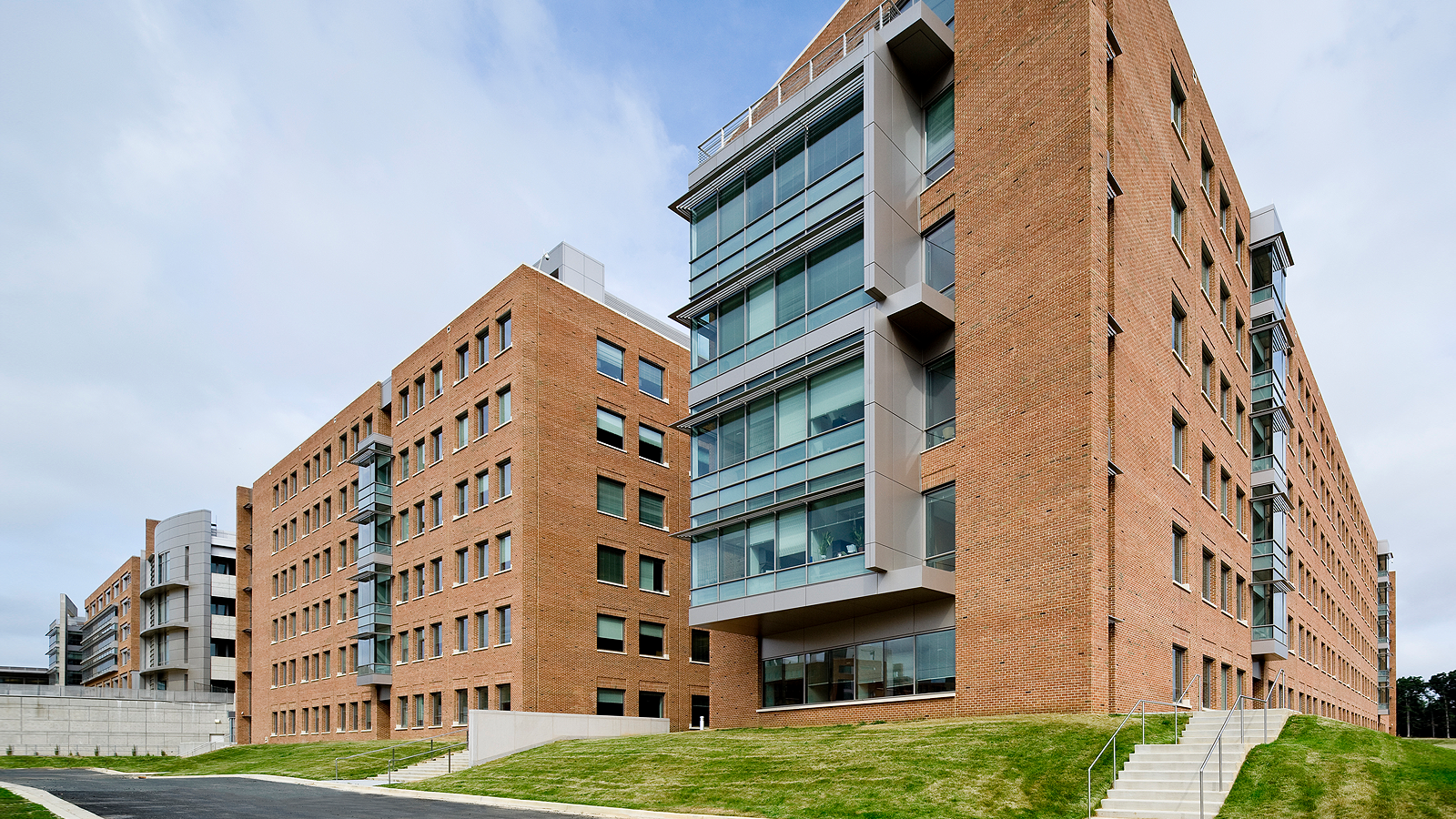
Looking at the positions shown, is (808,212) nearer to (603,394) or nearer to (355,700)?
(603,394)

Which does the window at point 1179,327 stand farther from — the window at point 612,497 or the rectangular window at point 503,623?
the rectangular window at point 503,623

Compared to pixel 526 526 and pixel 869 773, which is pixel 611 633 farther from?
pixel 869 773

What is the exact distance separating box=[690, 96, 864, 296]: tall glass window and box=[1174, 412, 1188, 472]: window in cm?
1075

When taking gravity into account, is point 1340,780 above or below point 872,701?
above

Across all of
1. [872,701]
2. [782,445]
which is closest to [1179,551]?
[872,701]

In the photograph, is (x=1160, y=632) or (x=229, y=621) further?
(x=229, y=621)

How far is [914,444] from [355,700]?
36017 millimetres

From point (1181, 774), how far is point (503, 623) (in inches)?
1089

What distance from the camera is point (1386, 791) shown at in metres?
15.0

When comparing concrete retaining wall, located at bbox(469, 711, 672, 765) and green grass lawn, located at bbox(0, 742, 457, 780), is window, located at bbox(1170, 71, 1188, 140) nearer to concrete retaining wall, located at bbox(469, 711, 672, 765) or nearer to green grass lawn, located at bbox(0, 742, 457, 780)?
concrete retaining wall, located at bbox(469, 711, 672, 765)

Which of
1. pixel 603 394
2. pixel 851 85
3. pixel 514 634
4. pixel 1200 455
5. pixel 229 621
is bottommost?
pixel 229 621

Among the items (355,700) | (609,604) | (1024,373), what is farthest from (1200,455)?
(355,700)

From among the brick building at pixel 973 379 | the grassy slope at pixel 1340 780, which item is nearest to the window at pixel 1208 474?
the brick building at pixel 973 379

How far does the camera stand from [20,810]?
772 inches
